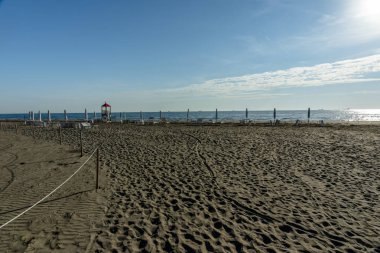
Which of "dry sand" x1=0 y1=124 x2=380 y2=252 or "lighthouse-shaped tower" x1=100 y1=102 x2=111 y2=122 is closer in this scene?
"dry sand" x1=0 y1=124 x2=380 y2=252

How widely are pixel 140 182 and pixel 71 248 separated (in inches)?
129

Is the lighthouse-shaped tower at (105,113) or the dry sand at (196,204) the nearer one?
the dry sand at (196,204)

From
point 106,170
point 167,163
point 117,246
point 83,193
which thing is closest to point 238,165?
point 167,163

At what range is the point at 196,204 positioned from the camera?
5383mm

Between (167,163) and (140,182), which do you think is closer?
(140,182)

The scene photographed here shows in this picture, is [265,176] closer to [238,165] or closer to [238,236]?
[238,165]

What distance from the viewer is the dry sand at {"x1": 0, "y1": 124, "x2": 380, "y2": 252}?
3.93m

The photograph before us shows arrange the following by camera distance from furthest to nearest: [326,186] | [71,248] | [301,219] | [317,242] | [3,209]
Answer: [326,186], [3,209], [301,219], [317,242], [71,248]

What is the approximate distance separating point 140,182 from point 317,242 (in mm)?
4679

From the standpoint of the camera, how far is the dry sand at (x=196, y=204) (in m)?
3.93

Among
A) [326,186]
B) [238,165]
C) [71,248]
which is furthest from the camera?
[238,165]

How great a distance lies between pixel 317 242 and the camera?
4000 millimetres

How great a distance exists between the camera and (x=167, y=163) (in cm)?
912

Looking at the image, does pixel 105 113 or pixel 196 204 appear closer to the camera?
pixel 196 204
